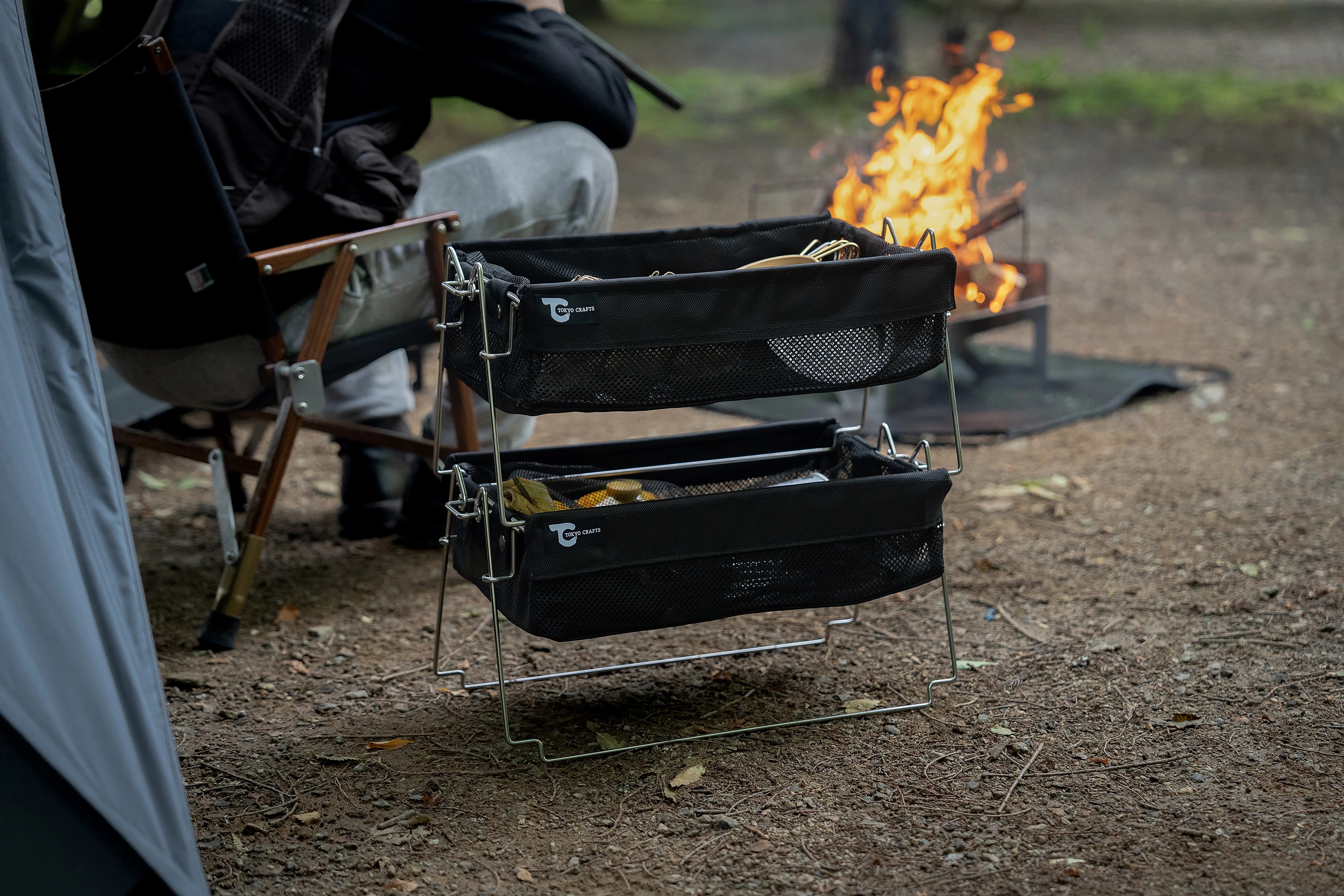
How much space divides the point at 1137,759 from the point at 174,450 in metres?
2.11

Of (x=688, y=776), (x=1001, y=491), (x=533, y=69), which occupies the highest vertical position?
(x=533, y=69)

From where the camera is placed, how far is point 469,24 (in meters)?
2.75

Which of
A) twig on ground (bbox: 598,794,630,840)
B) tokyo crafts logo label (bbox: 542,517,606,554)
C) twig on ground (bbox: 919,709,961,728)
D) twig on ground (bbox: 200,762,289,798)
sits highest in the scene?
tokyo crafts logo label (bbox: 542,517,606,554)

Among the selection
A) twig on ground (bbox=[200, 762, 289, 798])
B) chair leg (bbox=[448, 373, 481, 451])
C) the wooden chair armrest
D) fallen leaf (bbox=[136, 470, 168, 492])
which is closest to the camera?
twig on ground (bbox=[200, 762, 289, 798])

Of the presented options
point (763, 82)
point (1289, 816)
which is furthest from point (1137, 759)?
point (763, 82)

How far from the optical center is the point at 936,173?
4.35 m

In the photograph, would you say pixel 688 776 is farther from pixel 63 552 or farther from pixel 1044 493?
pixel 1044 493

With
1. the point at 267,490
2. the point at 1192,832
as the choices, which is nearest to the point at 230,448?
Answer: the point at 267,490

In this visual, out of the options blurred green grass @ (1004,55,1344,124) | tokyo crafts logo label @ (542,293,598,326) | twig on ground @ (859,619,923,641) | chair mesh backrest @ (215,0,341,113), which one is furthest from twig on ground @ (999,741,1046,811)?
blurred green grass @ (1004,55,1344,124)

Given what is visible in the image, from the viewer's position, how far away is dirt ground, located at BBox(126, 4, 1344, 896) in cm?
184

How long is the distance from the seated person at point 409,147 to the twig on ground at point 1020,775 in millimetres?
1515

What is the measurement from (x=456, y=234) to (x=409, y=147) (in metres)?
0.31

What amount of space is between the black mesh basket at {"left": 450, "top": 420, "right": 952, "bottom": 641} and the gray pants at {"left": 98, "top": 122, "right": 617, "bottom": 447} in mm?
677

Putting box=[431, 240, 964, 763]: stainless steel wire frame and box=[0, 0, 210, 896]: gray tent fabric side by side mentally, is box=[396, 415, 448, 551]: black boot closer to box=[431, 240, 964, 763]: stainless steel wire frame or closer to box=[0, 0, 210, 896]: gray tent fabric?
box=[431, 240, 964, 763]: stainless steel wire frame
